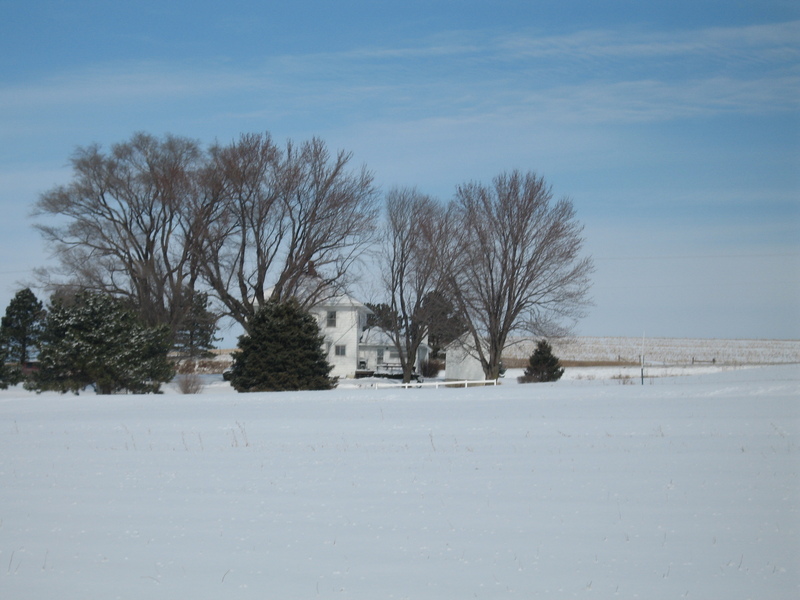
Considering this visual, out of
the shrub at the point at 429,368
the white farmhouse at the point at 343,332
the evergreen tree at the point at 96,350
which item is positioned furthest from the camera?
the shrub at the point at 429,368

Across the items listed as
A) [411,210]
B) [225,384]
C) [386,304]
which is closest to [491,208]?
[411,210]

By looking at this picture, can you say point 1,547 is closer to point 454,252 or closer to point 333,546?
point 333,546

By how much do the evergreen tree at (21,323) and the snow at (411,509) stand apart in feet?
101

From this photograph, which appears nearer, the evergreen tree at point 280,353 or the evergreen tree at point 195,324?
the evergreen tree at point 280,353

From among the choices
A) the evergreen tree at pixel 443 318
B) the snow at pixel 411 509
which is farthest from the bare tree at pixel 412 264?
the snow at pixel 411 509

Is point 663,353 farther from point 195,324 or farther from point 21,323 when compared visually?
point 21,323

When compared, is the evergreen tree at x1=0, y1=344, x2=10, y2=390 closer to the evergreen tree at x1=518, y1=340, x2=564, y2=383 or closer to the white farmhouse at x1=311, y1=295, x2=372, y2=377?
the white farmhouse at x1=311, y1=295, x2=372, y2=377

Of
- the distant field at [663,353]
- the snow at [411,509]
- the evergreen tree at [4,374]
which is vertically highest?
the distant field at [663,353]

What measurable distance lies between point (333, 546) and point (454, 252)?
3471 centimetres

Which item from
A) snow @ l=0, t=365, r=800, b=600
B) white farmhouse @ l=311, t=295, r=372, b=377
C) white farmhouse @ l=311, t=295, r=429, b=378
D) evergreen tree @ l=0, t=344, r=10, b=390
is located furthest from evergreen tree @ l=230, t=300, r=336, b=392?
white farmhouse @ l=311, t=295, r=372, b=377

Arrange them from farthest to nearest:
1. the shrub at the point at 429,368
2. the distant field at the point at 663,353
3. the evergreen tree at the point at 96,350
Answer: the distant field at the point at 663,353 < the shrub at the point at 429,368 < the evergreen tree at the point at 96,350

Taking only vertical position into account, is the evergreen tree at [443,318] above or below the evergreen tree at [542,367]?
above

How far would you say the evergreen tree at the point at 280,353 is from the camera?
35219 mm

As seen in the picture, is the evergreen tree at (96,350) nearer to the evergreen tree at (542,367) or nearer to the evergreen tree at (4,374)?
the evergreen tree at (4,374)
